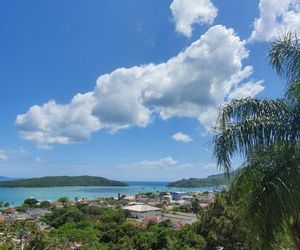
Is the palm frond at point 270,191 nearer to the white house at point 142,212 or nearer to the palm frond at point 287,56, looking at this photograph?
the palm frond at point 287,56

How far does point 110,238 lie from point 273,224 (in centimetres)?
3065

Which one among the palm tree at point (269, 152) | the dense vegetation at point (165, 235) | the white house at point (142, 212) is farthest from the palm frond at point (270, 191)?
the white house at point (142, 212)

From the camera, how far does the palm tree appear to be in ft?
15.6

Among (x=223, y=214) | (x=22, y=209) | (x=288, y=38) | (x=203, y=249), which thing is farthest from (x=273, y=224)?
(x=22, y=209)

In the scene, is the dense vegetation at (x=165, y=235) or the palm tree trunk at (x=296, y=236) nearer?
the palm tree trunk at (x=296, y=236)

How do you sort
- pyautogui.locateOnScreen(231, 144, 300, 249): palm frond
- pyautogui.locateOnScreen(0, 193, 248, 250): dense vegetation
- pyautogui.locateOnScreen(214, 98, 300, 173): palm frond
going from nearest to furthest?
pyautogui.locateOnScreen(231, 144, 300, 249): palm frond → pyautogui.locateOnScreen(214, 98, 300, 173): palm frond → pyautogui.locateOnScreen(0, 193, 248, 250): dense vegetation

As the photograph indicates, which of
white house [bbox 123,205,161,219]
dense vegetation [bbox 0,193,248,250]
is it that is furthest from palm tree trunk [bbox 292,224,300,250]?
white house [bbox 123,205,161,219]

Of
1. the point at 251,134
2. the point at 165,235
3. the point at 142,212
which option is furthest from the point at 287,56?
the point at 142,212

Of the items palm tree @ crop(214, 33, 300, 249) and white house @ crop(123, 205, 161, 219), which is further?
white house @ crop(123, 205, 161, 219)

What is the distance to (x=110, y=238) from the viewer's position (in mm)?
34125

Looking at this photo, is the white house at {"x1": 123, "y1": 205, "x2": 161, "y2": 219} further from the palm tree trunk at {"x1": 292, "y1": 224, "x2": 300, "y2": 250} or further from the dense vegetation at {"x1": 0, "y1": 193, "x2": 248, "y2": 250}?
the palm tree trunk at {"x1": 292, "y1": 224, "x2": 300, "y2": 250}

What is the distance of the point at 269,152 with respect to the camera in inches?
199

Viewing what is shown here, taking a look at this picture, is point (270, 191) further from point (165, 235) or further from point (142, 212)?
point (142, 212)

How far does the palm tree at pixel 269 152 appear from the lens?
475cm
